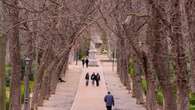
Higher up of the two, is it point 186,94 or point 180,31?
point 180,31

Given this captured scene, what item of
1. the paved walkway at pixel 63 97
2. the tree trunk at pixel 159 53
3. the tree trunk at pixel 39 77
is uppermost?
the tree trunk at pixel 159 53

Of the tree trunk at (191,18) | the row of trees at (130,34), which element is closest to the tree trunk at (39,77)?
the row of trees at (130,34)

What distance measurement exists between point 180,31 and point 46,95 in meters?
22.8

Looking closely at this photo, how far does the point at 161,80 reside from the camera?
13531 mm

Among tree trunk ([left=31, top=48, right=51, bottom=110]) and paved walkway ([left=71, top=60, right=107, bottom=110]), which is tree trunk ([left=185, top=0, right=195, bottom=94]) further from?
paved walkway ([left=71, top=60, right=107, bottom=110])

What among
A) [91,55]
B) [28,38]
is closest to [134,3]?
[28,38]

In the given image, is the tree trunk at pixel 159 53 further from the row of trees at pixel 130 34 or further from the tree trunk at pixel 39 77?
the tree trunk at pixel 39 77

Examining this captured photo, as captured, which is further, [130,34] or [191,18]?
[130,34]

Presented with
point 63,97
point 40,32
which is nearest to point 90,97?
point 63,97

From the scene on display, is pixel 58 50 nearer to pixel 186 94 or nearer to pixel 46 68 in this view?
pixel 46 68

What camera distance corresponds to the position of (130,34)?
22.4 meters

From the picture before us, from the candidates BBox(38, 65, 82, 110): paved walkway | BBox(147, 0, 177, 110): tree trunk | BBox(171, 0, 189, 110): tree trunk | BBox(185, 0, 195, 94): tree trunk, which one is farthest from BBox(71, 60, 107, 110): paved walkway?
BBox(185, 0, 195, 94): tree trunk

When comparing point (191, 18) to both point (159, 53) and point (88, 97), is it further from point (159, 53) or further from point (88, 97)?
point (88, 97)

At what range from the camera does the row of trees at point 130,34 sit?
→ 44.1 ft
